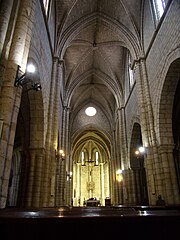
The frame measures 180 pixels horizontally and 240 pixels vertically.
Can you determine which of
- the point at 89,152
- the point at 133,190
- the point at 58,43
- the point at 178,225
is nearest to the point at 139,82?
the point at 58,43

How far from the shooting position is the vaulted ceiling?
1347 cm

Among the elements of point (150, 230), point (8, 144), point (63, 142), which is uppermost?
point (63, 142)

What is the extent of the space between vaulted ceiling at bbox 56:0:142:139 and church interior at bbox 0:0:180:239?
0.07m

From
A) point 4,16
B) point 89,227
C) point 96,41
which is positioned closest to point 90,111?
point 96,41

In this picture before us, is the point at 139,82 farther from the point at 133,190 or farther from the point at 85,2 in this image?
the point at 133,190

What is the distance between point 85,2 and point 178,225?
15277mm

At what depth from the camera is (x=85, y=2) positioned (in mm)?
13750

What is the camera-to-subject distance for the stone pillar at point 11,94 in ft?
15.7

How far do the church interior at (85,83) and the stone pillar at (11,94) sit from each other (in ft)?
0.08

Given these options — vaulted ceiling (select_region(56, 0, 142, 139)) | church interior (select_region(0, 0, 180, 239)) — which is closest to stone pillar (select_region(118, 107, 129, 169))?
church interior (select_region(0, 0, 180, 239))

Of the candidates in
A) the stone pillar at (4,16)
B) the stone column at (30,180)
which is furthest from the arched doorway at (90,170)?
the stone pillar at (4,16)

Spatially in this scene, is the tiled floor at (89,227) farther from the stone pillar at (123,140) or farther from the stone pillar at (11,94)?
the stone pillar at (123,140)

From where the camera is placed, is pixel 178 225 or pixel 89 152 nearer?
pixel 178 225

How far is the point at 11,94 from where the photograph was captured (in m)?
5.20
